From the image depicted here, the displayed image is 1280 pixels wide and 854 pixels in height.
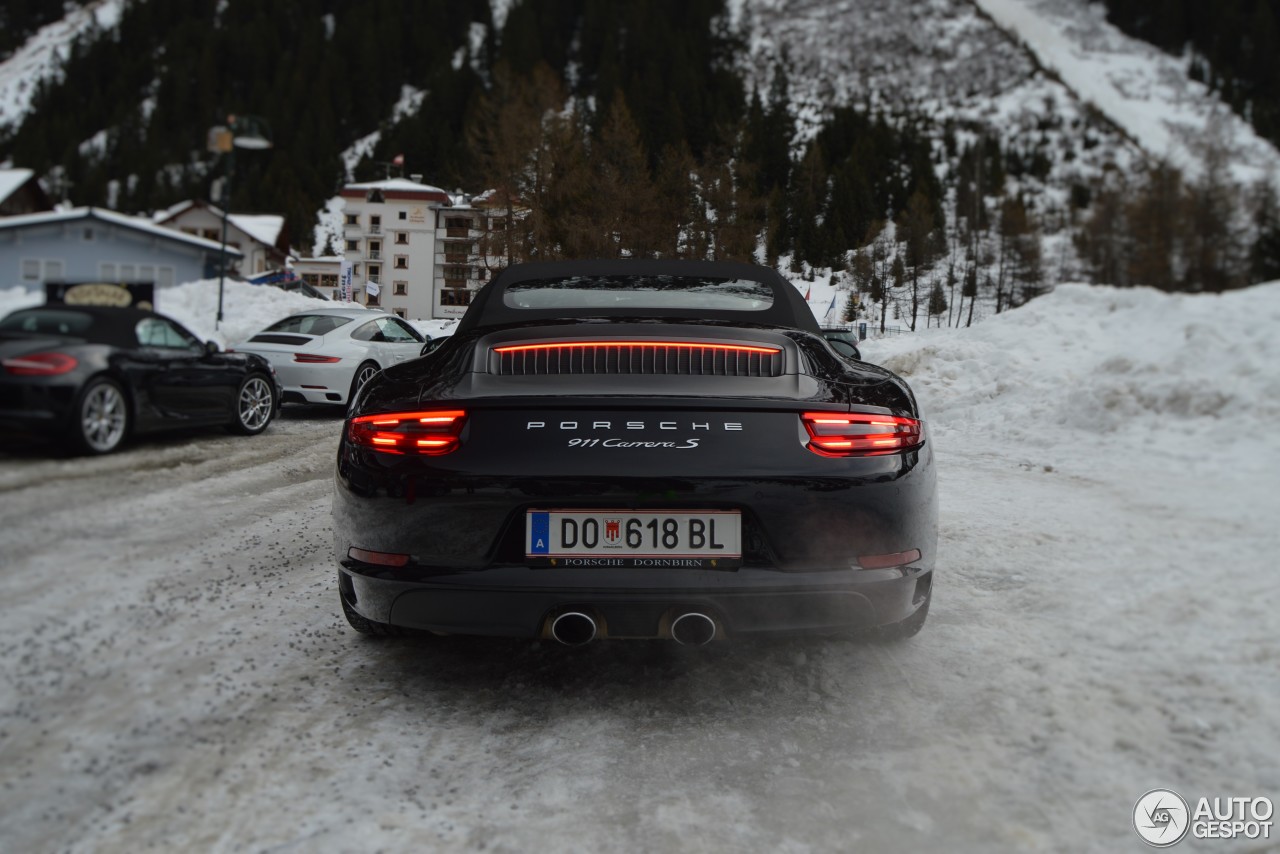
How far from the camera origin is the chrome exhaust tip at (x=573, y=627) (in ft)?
6.37

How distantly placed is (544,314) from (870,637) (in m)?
1.50

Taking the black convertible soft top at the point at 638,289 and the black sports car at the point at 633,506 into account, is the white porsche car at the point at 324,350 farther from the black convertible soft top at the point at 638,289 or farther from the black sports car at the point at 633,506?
the black sports car at the point at 633,506

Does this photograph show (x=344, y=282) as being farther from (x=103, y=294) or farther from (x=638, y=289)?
(x=638, y=289)

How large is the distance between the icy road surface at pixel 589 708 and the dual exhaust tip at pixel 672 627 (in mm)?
238

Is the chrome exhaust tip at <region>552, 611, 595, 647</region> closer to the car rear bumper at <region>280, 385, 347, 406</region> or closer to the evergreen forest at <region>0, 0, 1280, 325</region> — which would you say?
the evergreen forest at <region>0, 0, 1280, 325</region>

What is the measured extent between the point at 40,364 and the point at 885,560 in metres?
2.95

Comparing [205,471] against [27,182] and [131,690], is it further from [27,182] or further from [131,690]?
[131,690]

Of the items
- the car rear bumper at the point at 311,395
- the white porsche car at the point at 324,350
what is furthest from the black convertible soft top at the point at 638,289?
the car rear bumper at the point at 311,395

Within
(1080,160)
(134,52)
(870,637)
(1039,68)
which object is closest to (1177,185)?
(1080,160)

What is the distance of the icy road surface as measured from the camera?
5.16ft

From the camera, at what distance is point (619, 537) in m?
1.94

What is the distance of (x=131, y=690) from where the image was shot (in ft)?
6.99

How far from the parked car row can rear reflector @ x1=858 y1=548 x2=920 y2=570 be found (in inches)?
57.9

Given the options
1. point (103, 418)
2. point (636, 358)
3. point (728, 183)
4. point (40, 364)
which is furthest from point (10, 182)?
point (728, 183)
